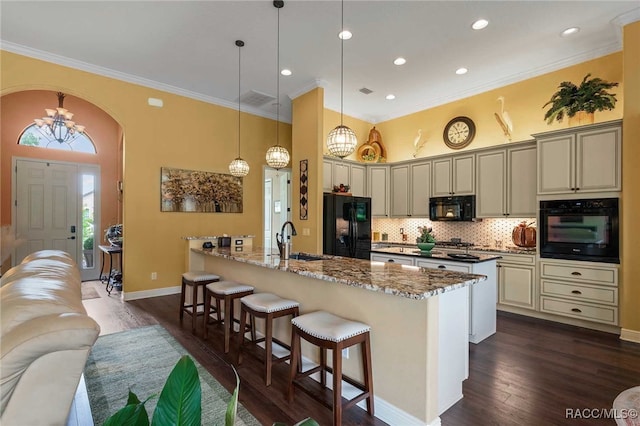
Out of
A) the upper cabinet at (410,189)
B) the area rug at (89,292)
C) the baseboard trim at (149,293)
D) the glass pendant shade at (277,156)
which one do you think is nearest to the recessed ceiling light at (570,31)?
the upper cabinet at (410,189)

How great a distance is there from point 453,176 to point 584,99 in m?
1.93

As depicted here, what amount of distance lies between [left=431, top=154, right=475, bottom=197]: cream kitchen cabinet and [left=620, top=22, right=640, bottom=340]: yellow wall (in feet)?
6.08

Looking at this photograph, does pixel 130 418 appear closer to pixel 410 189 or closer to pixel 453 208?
pixel 453 208

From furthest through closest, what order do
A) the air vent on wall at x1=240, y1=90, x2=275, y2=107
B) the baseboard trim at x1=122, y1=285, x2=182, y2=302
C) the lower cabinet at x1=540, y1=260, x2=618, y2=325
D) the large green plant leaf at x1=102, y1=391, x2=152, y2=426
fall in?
the air vent on wall at x1=240, y1=90, x2=275, y2=107 < the baseboard trim at x1=122, y1=285, x2=182, y2=302 < the lower cabinet at x1=540, y1=260, x2=618, y2=325 < the large green plant leaf at x1=102, y1=391, x2=152, y2=426

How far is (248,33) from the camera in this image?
3.75 m

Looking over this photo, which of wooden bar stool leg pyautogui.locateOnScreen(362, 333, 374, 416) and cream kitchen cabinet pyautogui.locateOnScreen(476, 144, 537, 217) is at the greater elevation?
cream kitchen cabinet pyautogui.locateOnScreen(476, 144, 537, 217)

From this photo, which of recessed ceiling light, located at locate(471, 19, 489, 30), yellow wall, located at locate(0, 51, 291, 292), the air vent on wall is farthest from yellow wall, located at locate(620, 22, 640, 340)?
yellow wall, located at locate(0, 51, 291, 292)

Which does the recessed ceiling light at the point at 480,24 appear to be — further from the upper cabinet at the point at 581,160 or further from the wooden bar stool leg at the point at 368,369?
the wooden bar stool leg at the point at 368,369

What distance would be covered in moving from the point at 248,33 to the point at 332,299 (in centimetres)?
332

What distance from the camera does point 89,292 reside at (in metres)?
5.29

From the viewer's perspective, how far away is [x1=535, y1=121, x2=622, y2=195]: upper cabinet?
11.6ft

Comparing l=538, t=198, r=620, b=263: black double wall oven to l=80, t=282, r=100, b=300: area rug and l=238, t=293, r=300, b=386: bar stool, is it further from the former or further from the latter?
l=80, t=282, r=100, b=300: area rug

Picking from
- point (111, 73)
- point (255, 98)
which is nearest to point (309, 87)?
point (255, 98)

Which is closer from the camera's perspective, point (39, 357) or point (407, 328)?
point (39, 357)
